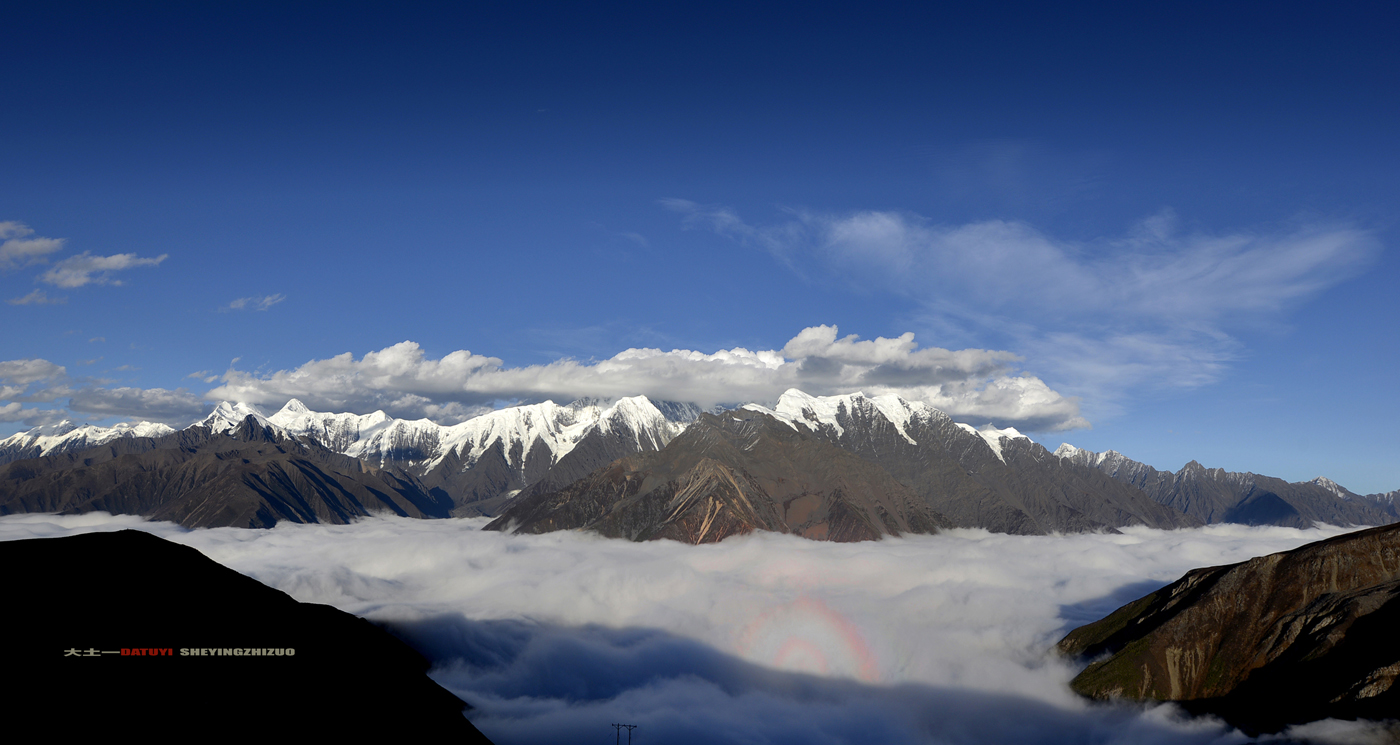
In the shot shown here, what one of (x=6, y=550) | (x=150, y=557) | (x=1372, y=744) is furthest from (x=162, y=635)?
(x=1372, y=744)

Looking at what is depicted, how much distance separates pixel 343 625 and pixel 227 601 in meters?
34.5

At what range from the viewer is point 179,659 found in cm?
11944

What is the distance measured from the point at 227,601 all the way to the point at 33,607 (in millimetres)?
27672

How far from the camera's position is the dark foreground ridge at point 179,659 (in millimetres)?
105750

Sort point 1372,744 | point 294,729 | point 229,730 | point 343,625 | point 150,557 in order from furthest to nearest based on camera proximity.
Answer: point 1372,744, point 343,625, point 150,557, point 294,729, point 229,730

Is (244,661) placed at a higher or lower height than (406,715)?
higher

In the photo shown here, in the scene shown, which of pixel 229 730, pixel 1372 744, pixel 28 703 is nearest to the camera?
pixel 28 703

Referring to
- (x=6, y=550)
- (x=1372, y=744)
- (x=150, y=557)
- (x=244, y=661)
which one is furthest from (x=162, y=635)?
(x=1372, y=744)

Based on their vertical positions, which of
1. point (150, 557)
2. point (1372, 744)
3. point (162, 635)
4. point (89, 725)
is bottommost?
point (1372, 744)

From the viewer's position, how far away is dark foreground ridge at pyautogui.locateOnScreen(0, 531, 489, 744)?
105750mm

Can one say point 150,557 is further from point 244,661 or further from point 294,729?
point 294,729

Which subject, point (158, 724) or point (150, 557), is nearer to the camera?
point (158, 724)

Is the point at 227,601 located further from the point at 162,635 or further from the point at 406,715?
the point at 406,715

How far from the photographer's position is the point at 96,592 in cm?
12456
